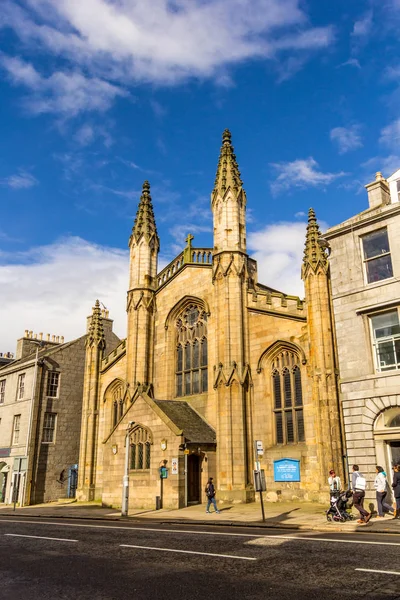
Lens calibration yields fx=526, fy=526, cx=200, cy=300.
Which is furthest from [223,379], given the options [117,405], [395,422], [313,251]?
[117,405]

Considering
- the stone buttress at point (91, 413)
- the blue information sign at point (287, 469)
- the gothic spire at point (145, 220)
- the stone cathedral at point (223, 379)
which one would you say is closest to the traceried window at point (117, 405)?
the stone cathedral at point (223, 379)

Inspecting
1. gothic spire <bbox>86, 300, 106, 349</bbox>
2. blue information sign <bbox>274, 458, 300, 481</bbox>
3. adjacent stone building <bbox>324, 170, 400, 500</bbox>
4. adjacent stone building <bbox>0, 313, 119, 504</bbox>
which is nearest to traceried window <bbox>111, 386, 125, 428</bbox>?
gothic spire <bbox>86, 300, 106, 349</bbox>

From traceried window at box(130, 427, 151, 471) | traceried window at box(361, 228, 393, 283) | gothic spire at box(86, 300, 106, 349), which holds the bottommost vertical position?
traceried window at box(130, 427, 151, 471)

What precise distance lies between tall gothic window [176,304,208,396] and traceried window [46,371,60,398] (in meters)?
12.3

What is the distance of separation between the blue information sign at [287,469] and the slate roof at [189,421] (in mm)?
3663

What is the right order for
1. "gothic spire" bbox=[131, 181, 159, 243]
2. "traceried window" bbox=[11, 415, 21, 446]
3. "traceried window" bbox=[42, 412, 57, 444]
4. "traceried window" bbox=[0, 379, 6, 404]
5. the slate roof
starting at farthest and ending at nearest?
"traceried window" bbox=[0, 379, 6, 404]
"traceried window" bbox=[11, 415, 21, 446]
"traceried window" bbox=[42, 412, 57, 444]
"gothic spire" bbox=[131, 181, 159, 243]
the slate roof

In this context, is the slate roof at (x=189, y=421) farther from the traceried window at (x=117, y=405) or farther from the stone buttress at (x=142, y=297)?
the traceried window at (x=117, y=405)

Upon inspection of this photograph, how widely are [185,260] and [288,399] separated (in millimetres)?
11633

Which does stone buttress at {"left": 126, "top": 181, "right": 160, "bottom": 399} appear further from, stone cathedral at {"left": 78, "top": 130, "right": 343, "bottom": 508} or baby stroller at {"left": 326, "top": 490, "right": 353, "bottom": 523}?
baby stroller at {"left": 326, "top": 490, "right": 353, "bottom": 523}

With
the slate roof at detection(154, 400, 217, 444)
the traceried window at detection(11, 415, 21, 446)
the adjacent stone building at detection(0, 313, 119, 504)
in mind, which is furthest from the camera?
the traceried window at detection(11, 415, 21, 446)

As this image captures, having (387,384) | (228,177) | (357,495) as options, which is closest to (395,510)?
(357,495)

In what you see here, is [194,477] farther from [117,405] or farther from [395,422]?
[395,422]

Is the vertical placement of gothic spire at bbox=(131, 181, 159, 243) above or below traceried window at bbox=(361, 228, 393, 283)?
above

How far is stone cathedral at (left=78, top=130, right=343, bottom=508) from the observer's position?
2512 centimetres
